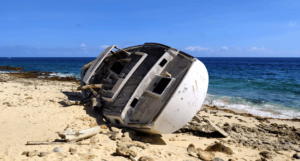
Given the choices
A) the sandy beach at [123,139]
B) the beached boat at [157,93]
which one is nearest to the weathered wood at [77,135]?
the sandy beach at [123,139]

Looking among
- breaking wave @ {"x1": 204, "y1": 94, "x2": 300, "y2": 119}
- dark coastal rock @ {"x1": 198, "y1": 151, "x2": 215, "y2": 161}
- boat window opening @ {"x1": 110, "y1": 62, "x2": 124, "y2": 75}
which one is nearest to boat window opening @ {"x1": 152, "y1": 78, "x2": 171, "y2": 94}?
dark coastal rock @ {"x1": 198, "y1": 151, "x2": 215, "y2": 161}

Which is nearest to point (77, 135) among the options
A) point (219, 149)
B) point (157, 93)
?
point (157, 93)

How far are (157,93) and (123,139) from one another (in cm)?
174

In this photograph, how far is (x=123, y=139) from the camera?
5.78 m

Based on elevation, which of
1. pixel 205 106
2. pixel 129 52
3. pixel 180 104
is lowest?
pixel 205 106

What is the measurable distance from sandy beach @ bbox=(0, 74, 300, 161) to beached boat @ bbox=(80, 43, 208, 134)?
0.55 meters

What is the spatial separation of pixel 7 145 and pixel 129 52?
6083 mm

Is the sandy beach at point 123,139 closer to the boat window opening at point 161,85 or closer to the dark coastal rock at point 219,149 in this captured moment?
the dark coastal rock at point 219,149

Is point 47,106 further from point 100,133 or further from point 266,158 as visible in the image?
point 266,158

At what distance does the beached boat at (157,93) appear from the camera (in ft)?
18.7

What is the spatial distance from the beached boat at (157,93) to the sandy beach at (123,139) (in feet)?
1.81

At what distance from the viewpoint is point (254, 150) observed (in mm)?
6207

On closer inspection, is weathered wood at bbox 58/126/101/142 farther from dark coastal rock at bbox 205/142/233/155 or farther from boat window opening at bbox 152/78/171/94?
dark coastal rock at bbox 205/142/233/155

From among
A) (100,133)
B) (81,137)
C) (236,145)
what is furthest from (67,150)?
(236,145)
